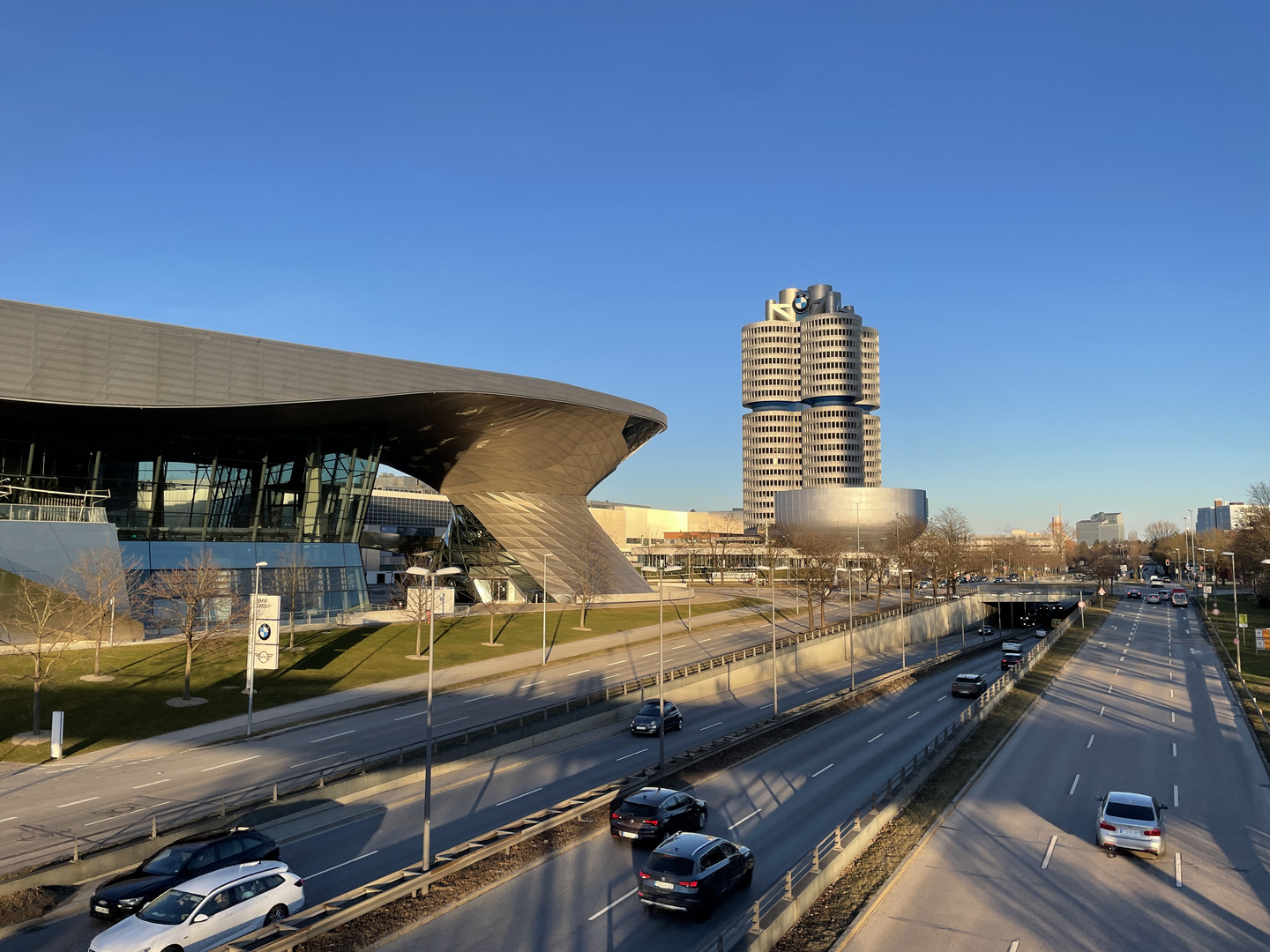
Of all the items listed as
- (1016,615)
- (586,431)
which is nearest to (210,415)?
(586,431)

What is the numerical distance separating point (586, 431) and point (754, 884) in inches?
2550

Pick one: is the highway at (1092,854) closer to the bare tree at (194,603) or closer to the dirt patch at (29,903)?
the dirt patch at (29,903)

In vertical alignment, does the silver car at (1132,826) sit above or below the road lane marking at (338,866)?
above

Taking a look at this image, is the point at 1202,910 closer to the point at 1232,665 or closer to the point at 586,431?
the point at 1232,665

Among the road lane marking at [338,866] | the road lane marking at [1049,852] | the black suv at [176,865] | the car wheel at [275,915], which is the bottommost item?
the road lane marking at [1049,852]

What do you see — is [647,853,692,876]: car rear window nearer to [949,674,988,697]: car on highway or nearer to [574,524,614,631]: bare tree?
[949,674,988,697]: car on highway

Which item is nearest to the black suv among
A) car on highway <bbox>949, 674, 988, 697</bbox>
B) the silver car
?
the silver car

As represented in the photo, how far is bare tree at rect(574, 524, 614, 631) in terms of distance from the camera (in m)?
80.3

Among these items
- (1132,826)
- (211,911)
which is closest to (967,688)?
(1132,826)

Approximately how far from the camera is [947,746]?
113 feet

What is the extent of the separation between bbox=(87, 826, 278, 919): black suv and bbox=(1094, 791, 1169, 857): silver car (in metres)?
20.5

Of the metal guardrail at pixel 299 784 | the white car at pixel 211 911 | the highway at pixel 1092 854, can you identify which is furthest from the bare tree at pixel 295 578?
the highway at pixel 1092 854

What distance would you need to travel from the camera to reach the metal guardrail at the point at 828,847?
16234mm

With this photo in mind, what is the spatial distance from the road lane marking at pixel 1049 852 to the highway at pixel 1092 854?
0.25 feet
